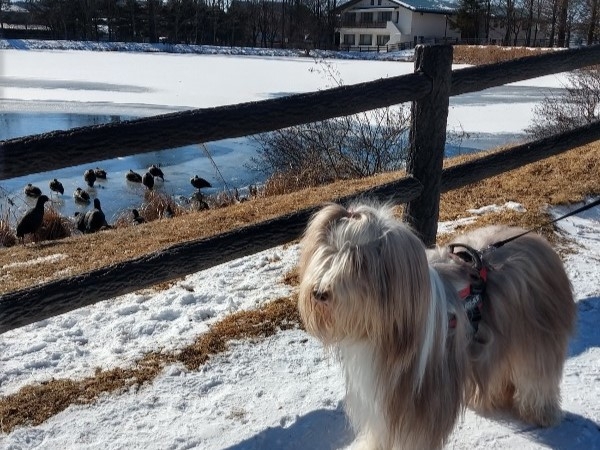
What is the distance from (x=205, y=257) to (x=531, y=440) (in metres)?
1.79

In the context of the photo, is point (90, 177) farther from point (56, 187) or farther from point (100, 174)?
point (56, 187)

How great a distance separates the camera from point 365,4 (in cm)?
7769

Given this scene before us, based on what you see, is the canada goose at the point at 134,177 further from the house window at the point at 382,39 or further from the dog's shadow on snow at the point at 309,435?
the house window at the point at 382,39

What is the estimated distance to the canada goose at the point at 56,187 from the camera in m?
11.2

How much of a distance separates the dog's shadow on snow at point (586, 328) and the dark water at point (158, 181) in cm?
748

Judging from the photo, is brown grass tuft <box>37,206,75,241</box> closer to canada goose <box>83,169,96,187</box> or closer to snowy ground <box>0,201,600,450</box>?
canada goose <box>83,169,96,187</box>

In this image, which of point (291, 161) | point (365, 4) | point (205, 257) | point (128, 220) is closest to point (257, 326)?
point (205, 257)

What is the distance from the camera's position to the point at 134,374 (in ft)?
11.3

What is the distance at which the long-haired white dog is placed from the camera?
2.17 m

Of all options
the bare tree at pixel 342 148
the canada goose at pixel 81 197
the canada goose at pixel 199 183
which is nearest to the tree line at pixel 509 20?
the bare tree at pixel 342 148

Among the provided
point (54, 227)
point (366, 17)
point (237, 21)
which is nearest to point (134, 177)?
point (54, 227)

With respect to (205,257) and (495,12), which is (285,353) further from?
(495,12)

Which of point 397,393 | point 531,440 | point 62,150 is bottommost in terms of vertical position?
point 531,440

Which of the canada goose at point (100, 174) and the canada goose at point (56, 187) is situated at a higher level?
the canada goose at point (100, 174)
